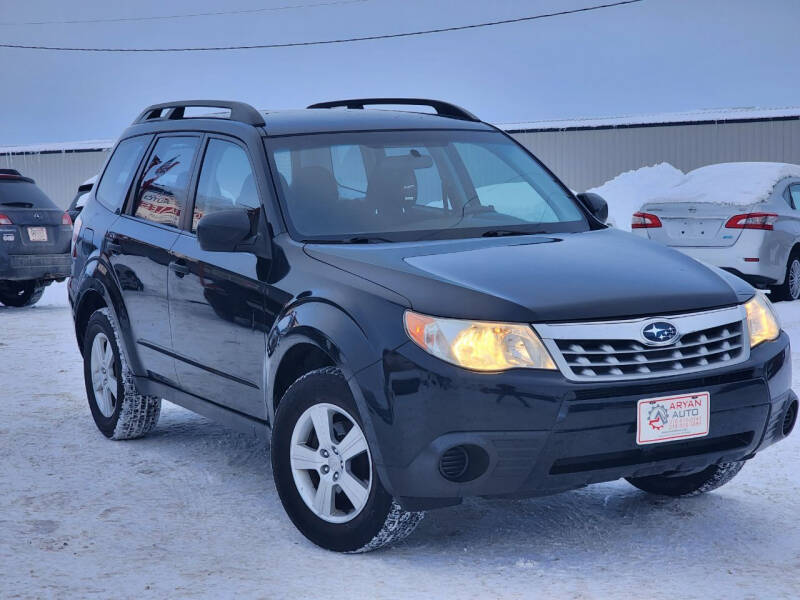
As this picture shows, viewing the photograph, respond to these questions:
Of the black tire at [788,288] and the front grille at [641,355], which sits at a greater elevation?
the front grille at [641,355]

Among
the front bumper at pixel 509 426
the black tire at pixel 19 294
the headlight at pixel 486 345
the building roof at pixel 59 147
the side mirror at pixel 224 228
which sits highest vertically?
the side mirror at pixel 224 228

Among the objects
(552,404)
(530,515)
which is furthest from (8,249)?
(552,404)

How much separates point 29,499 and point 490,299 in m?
2.65

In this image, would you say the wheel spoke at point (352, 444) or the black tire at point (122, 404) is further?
the black tire at point (122, 404)

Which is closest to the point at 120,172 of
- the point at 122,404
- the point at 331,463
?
the point at 122,404

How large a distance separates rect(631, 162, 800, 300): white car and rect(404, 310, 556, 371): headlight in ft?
32.4

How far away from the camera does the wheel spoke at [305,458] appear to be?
484 centimetres

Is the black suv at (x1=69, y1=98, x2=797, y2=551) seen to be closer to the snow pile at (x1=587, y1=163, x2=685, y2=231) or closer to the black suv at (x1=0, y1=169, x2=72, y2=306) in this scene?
the black suv at (x1=0, y1=169, x2=72, y2=306)

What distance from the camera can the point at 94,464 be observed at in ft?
21.3

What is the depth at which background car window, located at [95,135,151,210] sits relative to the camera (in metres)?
7.02

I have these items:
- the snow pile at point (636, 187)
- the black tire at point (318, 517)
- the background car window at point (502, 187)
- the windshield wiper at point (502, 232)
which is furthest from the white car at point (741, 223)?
the snow pile at point (636, 187)

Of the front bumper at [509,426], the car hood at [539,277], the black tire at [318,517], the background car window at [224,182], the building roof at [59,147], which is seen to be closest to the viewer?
the front bumper at [509,426]

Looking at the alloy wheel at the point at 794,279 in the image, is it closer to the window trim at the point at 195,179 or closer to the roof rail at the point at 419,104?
the roof rail at the point at 419,104

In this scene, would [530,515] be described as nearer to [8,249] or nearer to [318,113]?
[318,113]
